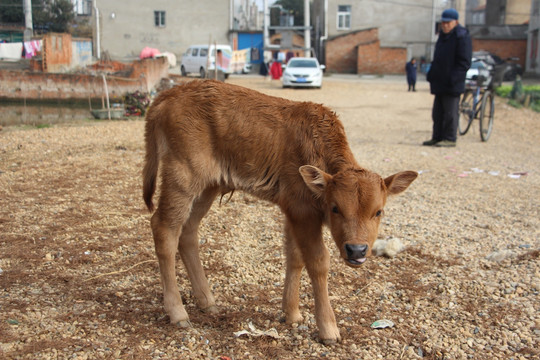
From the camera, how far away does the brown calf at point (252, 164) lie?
4.07m

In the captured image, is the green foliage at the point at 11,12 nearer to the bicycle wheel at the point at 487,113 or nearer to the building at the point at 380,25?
the building at the point at 380,25

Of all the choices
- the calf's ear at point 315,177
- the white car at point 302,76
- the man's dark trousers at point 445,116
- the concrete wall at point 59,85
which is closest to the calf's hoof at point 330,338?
the calf's ear at point 315,177

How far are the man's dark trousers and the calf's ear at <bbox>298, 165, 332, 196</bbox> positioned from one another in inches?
337

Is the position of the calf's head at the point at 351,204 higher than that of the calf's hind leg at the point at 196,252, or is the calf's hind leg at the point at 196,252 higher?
the calf's head at the point at 351,204

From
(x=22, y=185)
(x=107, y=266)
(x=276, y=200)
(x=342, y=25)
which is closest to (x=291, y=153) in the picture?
(x=276, y=200)

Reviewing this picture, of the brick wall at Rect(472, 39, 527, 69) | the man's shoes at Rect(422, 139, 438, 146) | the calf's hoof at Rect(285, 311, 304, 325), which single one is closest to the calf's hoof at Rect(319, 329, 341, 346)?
the calf's hoof at Rect(285, 311, 304, 325)

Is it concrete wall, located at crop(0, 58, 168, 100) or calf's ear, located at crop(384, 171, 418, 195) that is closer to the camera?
calf's ear, located at crop(384, 171, 418, 195)

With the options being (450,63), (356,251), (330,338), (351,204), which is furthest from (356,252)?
(450,63)

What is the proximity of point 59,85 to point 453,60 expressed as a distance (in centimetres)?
1301

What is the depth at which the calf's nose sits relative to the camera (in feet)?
11.6

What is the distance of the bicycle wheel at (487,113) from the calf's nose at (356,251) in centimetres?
1102

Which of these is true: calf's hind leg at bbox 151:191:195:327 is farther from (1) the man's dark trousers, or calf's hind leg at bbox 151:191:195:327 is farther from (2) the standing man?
(1) the man's dark trousers

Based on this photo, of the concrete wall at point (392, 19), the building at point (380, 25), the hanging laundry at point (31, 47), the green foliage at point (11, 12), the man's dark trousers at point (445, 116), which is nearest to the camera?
the man's dark trousers at point (445, 116)

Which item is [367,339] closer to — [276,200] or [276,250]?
[276,200]
